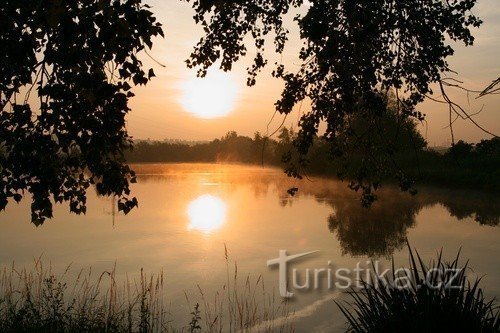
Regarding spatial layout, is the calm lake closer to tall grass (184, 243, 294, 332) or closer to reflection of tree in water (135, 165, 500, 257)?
reflection of tree in water (135, 165, 500, 257)

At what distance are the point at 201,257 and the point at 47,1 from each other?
1379 cm

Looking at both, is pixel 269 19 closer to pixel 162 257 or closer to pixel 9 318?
pixel 9 318

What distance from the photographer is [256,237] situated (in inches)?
811

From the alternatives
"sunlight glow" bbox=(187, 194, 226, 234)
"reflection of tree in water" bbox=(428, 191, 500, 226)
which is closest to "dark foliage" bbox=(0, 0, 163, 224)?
"sunlight glow" bbox=(187, 194, 226, 234)

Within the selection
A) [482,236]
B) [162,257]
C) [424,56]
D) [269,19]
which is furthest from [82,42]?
[482,236]

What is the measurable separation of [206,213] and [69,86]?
78.8ft

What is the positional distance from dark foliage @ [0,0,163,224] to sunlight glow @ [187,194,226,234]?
1762 cm

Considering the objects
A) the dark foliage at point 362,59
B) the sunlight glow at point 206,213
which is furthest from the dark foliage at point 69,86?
the sunlight glow at point 206,213

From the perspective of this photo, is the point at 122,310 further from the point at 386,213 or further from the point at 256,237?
the point at 386,213

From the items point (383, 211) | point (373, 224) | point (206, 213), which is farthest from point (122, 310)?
point (383, 211)

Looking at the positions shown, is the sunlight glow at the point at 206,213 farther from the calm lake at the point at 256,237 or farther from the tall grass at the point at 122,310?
the tall grass at the point at 122,310

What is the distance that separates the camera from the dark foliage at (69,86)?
4012mm

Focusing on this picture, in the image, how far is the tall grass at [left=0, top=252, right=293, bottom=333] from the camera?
26.7ft

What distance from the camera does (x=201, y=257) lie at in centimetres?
1667
